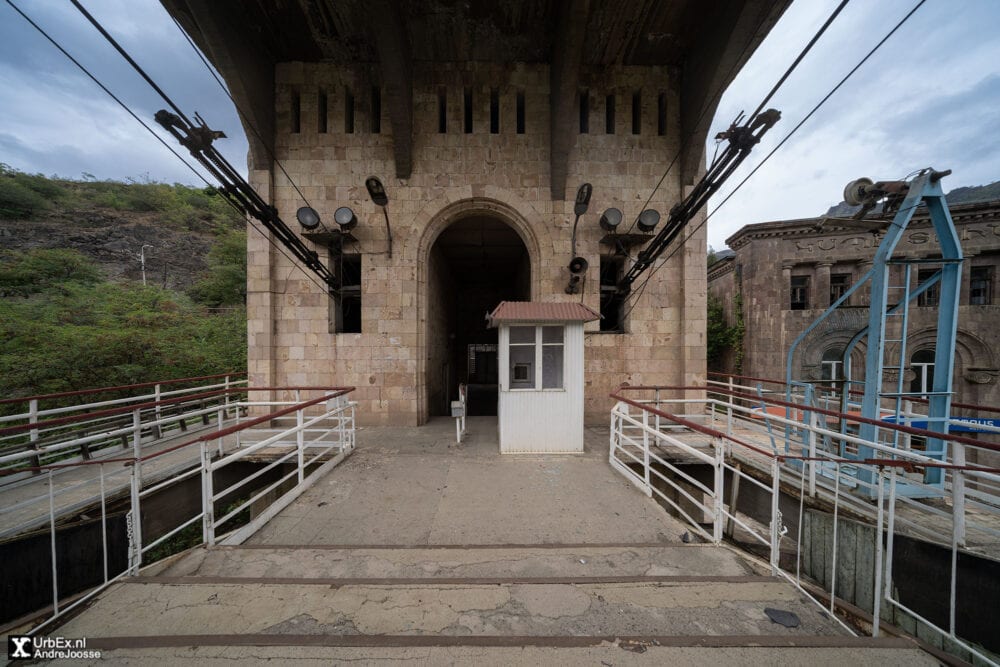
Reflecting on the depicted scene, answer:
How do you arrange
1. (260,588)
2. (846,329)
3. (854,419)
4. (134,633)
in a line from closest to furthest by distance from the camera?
(134,633)
(260,588)
(854,419)
(846,329)

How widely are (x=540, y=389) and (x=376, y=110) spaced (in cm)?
876

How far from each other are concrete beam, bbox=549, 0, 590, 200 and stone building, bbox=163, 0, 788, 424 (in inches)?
3.0

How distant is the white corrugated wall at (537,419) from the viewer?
20.3 ft

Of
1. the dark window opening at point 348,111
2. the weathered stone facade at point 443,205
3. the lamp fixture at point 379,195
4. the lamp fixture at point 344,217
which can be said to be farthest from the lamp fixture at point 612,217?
the dark window opening at point 348,111

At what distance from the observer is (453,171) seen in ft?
28.7

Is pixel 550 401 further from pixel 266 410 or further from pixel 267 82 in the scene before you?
pixel 267 82

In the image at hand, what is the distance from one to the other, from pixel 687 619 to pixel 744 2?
35.4 feet

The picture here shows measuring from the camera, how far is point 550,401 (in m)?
6.19

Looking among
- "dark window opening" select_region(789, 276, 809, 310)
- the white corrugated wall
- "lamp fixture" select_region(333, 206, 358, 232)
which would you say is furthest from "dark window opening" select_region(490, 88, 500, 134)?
"dark window opening" select_region(789, 276, 809, 310)

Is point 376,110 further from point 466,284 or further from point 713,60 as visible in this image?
point 466,284

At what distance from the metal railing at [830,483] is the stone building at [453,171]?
9.90 feet

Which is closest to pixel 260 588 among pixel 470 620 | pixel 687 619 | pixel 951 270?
pixel 470 620

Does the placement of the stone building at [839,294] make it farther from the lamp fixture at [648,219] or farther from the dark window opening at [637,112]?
the lamp fixture at [648,219]

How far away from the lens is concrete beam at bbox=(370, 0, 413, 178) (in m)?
6.82
